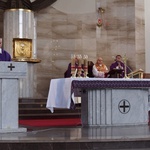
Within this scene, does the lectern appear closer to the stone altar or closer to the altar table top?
the altar table top

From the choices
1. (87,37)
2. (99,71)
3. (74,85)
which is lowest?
(74,85)

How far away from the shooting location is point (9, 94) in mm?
7285

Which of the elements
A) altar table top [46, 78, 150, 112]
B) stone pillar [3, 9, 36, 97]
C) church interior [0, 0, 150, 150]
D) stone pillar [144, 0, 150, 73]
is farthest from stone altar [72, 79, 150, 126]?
stone pillar [144, 0, 150, 73]

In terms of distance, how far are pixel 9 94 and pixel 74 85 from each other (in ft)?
4.18

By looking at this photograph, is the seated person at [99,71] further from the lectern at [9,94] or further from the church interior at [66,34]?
the lectern at [9,94]

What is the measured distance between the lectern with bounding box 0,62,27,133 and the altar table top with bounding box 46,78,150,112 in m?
1.05

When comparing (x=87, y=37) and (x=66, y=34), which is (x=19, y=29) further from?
(x=87, y=37)

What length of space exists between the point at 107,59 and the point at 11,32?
3901mm

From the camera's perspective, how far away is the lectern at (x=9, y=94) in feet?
23.8

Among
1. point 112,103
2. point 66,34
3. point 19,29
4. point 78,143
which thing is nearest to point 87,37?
point 66,34

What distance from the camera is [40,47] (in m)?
15.7

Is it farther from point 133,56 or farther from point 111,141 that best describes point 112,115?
point 133,56

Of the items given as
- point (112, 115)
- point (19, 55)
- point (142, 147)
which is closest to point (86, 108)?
point (112, 115)

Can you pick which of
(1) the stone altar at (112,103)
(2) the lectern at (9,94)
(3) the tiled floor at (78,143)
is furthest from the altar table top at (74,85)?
(3) the tiled floor at (78,143)
